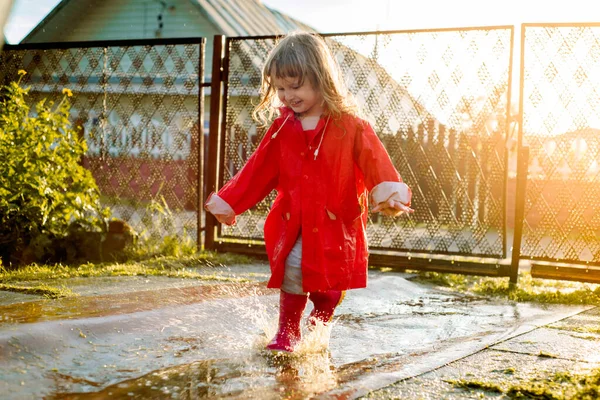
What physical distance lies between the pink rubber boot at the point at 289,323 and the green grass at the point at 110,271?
4.47 feet

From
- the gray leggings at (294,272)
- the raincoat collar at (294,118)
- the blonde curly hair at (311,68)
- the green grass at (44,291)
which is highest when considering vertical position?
the blonde curly hair at (311,68)

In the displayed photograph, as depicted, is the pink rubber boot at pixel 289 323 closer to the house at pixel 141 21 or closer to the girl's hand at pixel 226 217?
the girl's hand at pixel 226 217

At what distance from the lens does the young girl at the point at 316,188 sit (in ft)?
10.1

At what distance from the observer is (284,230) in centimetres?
317

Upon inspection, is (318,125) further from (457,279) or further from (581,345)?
(457,279)

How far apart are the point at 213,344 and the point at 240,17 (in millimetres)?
19131

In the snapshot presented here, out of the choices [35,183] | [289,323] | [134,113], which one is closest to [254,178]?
[289,323]

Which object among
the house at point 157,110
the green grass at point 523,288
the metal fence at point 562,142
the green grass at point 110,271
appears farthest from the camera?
the house at point 157,110

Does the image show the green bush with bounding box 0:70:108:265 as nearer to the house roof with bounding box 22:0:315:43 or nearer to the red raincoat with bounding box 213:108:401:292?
the red raincoat with bounding box 213:108:401:292

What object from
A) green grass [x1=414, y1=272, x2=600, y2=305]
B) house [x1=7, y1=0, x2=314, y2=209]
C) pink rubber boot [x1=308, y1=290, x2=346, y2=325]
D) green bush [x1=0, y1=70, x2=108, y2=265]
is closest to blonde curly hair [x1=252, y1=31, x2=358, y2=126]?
pink rubber boot [x1=308, y1=290, x2=346, y2=325]

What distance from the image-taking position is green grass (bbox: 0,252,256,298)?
161 inches

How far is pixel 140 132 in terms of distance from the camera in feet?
22.9

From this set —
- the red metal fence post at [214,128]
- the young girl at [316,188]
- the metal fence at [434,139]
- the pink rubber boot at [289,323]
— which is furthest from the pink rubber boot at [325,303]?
the red metal fence post at [214,128]

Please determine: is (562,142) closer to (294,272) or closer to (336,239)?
(336,239)
